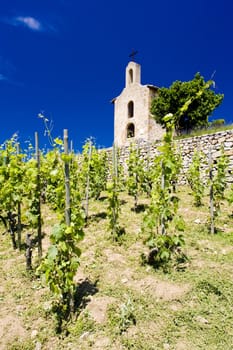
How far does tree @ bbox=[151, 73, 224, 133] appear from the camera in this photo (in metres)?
18.9

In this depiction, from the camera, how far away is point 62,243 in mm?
2811

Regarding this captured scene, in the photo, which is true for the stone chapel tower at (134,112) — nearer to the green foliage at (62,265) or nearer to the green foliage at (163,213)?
the green foliage at (163,213)

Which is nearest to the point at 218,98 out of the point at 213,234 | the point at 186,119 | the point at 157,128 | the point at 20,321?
the point at 186,119

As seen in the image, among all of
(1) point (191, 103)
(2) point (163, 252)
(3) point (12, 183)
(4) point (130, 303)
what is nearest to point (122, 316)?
(4) point (130, 303)

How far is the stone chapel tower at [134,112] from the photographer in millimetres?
23250

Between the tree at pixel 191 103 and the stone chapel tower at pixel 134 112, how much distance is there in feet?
6.89

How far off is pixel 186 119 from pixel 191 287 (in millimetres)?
18135

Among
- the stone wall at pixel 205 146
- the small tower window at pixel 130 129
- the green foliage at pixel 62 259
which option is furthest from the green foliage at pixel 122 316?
the small tower window at pixel 130 129

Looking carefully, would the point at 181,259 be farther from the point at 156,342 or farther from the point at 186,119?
the point at 186,119

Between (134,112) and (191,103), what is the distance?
22.4ft

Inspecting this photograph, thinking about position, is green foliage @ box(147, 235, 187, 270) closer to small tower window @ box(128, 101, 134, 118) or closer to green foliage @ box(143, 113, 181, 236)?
green foliage @ box(143, 113, 181, 236)

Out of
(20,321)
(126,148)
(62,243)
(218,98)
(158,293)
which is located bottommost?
(20,321)

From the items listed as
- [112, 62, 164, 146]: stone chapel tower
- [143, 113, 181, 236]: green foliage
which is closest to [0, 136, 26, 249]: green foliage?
[143, 113, 181, 236]: green foliage

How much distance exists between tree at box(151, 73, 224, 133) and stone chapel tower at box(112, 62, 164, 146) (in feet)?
6.89
